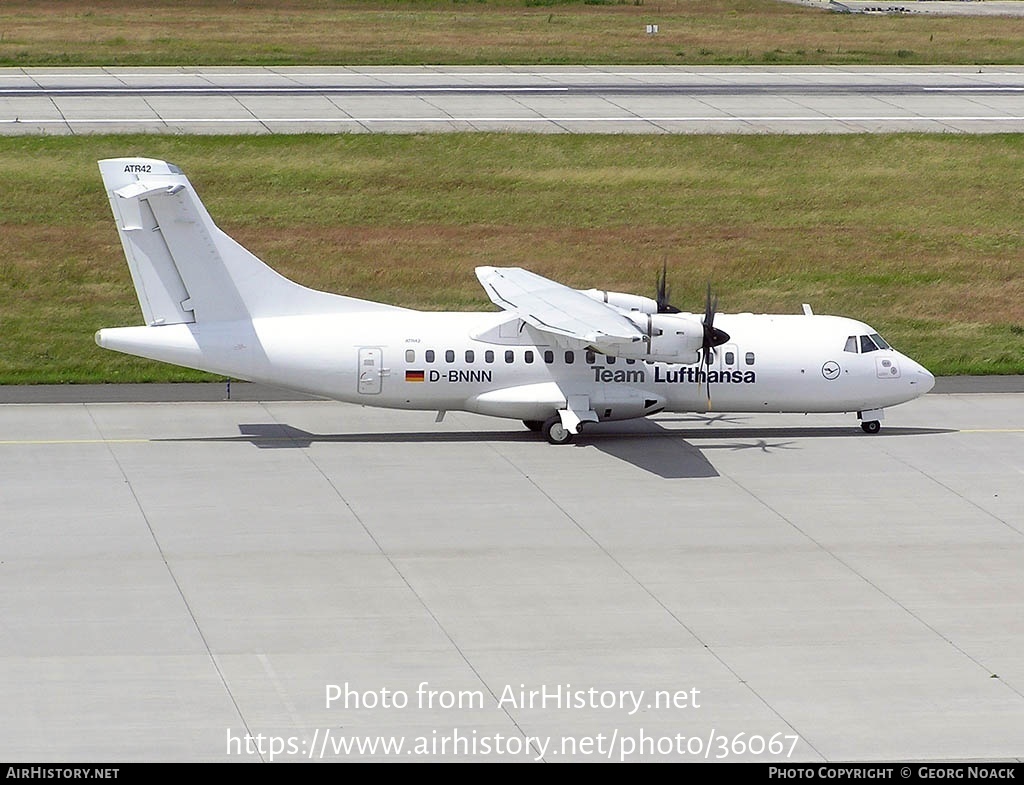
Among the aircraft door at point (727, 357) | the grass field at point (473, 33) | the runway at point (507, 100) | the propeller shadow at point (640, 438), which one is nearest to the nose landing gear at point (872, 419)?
the propeller shadow at point (640, 438)

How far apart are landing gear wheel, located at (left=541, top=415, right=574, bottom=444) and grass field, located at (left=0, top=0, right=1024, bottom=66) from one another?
161ft

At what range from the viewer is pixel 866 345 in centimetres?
3578

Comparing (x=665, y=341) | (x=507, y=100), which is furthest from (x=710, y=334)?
(x=507, y=100)

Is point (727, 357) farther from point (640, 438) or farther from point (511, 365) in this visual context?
point (511, 365)

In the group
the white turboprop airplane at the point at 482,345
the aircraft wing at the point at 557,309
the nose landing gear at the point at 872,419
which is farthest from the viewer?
the nose landing gear at the point at 872,419

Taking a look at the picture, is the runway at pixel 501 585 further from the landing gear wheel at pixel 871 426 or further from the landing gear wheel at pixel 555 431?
the landing gear wheel at pixel 871 426

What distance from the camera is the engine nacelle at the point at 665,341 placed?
32438mm

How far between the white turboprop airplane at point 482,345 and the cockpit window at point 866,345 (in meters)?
0.04

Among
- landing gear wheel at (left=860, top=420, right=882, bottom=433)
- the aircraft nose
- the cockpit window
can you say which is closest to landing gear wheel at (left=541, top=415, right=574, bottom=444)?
the cockpit window

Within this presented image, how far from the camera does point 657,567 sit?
26562mm

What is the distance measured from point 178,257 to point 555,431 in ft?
30.3

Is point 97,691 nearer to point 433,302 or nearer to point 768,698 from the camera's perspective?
point 768,698

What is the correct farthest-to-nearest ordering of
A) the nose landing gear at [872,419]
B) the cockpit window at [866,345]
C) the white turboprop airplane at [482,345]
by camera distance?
the nose landing gear at [872,419] → the cockpit window at [866,345] → the white turboprop airplane at [482,345]
